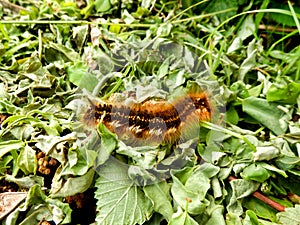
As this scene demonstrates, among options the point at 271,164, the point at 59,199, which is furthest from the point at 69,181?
the point at 271,164

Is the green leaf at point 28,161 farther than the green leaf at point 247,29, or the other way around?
the green leaf at point 247,29

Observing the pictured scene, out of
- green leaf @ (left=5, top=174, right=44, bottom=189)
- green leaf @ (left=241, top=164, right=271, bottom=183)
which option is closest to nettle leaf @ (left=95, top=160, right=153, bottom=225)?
green leaf @ (left=5, top=174, right=44, bottom=189)

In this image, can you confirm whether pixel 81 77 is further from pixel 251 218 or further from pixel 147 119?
pixel 251 218

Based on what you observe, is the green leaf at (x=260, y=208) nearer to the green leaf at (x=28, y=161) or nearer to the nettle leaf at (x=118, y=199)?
the nettle leaf at (x=118, y=199)

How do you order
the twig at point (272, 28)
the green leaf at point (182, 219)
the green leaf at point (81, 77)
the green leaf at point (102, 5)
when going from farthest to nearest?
1. the twig at point (272, 28)
2. the green leaf at point (102, 5)
3. the green leaf at point (81, 77)
4. the green leaf at point (182, 219)

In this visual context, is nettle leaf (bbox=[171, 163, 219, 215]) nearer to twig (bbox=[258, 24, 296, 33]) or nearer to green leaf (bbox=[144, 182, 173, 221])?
green leaf (bbox=[144, 182, 173, 221])

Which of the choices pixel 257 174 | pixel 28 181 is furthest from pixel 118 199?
pixel 257 174

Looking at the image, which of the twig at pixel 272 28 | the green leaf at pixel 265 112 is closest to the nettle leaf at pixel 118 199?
the green leaf at pixel 265 112
